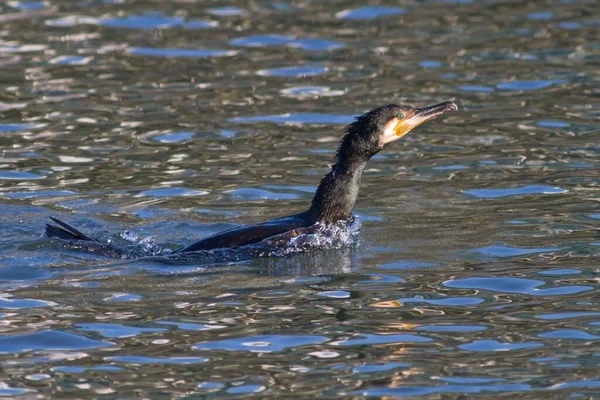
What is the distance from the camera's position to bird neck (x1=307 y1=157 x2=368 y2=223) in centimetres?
998

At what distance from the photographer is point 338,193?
32.8ft

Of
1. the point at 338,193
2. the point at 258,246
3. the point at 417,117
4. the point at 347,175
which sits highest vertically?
the point at 417,117

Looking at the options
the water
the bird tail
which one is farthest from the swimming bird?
the water

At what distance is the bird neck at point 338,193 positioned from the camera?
32.7ft

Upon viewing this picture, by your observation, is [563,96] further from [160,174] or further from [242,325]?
[242,325]

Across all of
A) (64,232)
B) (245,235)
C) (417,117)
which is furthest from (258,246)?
(417,117)

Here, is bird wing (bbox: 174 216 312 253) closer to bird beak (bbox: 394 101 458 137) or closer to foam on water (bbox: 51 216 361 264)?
foam on water (bbox: 51 216 361 264)

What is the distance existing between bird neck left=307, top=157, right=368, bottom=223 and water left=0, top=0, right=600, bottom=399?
0.30 metres

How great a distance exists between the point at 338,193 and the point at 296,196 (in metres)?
1.66

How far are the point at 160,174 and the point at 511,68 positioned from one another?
5.45 m

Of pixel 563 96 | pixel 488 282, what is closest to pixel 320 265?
pixel 488 282

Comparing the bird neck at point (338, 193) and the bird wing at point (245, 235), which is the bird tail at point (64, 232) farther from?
the bird neck at point (338, 193)

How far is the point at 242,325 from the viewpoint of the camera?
793cm

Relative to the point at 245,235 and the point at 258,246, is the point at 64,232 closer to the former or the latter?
the point at 245,235
